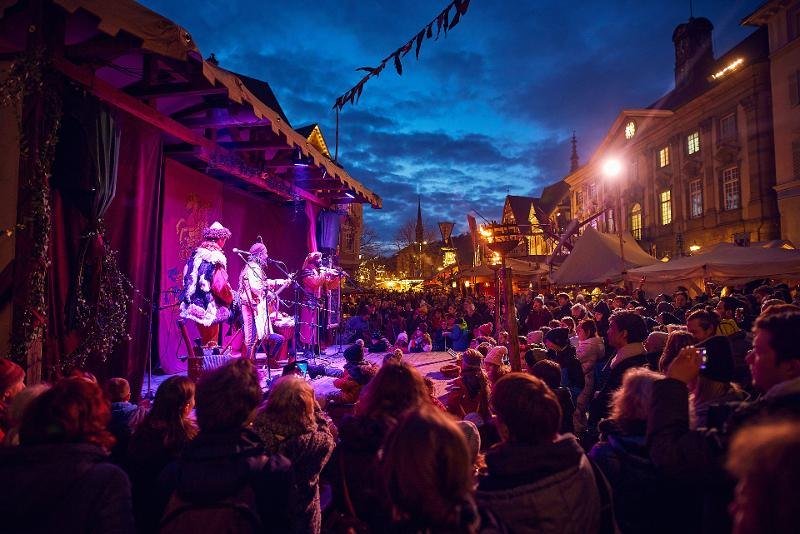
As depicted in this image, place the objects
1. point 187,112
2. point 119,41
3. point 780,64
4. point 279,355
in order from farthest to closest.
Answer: point 780,64, point 279,355, point 187,112, point 119,41

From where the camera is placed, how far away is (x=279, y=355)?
1067 cm

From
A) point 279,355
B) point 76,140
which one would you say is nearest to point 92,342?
point 76,140

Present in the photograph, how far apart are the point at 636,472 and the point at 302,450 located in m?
1.75

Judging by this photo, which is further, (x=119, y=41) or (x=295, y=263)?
(x=295, y=263)

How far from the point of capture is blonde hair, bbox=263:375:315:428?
2766 millimetres

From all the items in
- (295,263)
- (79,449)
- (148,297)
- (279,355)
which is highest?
(295,263)

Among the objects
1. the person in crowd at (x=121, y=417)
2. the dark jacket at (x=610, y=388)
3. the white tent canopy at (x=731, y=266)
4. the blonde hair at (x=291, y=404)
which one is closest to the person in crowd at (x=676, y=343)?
the dark jacket at (x=610, y=388)

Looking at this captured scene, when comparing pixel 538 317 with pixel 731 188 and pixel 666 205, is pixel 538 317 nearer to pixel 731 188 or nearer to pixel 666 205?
pixel 731 188

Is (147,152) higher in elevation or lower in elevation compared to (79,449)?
higher

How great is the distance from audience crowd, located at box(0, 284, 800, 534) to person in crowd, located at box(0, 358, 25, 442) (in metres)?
0.02

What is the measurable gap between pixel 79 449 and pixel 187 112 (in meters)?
7.09

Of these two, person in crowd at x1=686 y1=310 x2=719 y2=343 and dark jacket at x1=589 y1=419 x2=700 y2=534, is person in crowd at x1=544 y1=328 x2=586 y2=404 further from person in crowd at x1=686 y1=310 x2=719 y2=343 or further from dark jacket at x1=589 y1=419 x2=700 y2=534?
dark jacket at x1=589 y1=419 x2=700 y2=534

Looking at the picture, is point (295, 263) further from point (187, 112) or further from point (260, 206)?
point (187, 112)

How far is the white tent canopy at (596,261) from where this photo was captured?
48.7 feet
